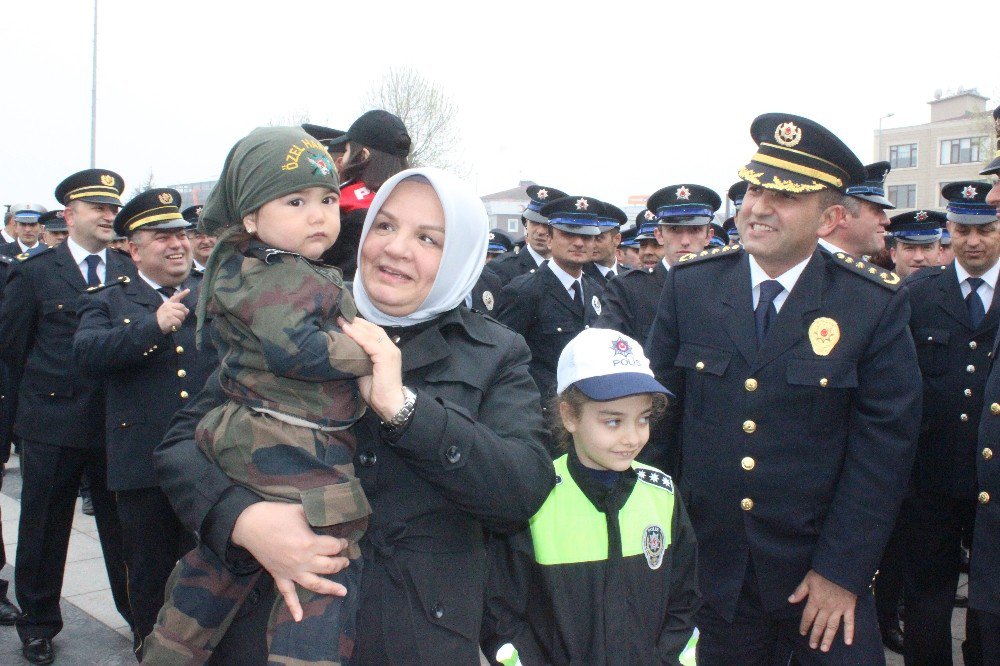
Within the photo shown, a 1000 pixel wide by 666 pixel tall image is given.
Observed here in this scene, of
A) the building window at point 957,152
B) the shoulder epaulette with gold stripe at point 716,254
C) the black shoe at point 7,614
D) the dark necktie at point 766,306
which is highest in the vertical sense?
the building window at point 957,152

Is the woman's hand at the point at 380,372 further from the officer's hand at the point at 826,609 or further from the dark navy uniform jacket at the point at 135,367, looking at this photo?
the dark navy uniform jacket at the point at 135,367

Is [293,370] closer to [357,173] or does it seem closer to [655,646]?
[357,173]

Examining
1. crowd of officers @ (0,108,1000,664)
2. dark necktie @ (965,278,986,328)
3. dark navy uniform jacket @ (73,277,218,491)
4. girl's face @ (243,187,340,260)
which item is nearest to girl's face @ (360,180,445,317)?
girl's face @ (243,187,340,260)

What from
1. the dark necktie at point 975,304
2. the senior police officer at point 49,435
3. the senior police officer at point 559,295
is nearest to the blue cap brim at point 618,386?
the dark necktie at point 975,304

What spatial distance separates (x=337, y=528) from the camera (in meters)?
1.90

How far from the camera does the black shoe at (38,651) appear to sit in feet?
14.7

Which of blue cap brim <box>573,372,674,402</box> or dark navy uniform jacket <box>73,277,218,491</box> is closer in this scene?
blue cap brim <box>573,372,674,402</box>

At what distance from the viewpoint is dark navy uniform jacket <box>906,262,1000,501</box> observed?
441 cm

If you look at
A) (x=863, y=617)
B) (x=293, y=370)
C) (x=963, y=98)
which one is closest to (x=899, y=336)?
(x=863, y=617)

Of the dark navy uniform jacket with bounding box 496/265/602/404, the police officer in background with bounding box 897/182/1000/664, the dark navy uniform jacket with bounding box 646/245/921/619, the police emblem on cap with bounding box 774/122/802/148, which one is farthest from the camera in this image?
the dark navy uniform jacket with bounding box 496/265/602/404

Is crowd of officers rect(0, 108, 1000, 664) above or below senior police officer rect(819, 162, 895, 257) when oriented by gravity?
below

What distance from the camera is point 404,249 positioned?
6.75ft

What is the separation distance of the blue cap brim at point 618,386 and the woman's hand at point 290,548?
3.05ft

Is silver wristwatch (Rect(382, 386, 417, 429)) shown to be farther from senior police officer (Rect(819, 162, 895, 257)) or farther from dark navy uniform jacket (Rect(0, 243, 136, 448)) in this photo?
senior police officer (Rect(819, 162, 895, 257))
